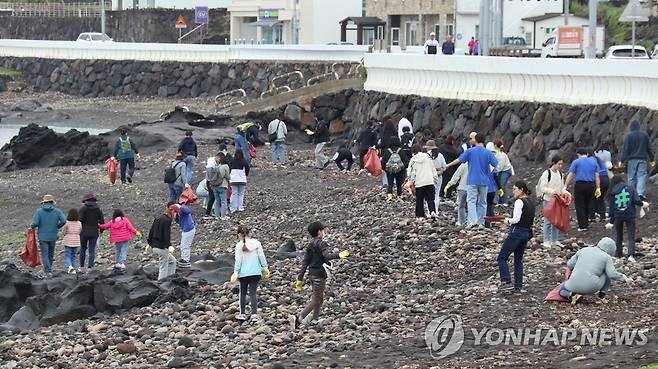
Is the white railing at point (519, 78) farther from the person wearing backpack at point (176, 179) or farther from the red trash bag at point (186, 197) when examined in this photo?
the red trash bag at point (186, 197)

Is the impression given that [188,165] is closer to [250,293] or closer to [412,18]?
[250,293]

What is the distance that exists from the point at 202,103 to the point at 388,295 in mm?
43572

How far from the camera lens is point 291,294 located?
19406mm

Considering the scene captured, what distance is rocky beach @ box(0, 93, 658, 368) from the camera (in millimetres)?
15391

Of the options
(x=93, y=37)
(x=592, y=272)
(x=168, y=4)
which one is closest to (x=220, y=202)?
(x=592, y=272)

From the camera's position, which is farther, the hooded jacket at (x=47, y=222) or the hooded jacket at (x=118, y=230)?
the hooded jacket at (x=118, y=230)

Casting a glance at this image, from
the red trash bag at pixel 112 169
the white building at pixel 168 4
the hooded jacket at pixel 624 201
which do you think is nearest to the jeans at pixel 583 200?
the hooded jacket at pixel 624 201

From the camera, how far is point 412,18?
2874 inches

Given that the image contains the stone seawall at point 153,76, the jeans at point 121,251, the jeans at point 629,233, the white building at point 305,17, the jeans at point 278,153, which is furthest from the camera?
the white building at point 305,17

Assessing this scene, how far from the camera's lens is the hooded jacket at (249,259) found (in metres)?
17.4

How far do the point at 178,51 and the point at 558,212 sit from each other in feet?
161

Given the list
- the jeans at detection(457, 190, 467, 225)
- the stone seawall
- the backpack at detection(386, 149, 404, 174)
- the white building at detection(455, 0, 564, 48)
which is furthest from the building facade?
the jeans at detection(457, 190, 467, 225)

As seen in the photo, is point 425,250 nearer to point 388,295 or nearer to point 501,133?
point 388,295

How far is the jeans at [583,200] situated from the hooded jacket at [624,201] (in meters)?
3.05
